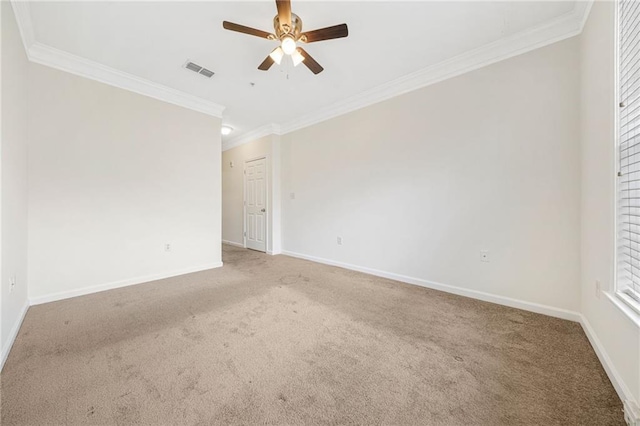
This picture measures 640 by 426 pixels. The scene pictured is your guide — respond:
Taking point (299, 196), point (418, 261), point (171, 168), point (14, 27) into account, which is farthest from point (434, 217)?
point (14, 27)

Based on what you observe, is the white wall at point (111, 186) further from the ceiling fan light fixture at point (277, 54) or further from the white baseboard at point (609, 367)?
the white baseboard at point (609, 367)

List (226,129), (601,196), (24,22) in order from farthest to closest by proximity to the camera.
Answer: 1. (226,129)
2. (24,22)
3. (601,196)

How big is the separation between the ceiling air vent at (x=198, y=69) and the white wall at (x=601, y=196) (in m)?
3.61

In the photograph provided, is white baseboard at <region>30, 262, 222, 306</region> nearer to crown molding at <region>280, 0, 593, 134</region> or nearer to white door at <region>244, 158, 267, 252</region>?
white door at <region>244, 158, 267, 252</region>

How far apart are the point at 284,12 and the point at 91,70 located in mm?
2662

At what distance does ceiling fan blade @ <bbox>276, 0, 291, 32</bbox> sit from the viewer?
168 cm

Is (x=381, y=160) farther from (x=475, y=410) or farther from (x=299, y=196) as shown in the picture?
(x=475, y=410)

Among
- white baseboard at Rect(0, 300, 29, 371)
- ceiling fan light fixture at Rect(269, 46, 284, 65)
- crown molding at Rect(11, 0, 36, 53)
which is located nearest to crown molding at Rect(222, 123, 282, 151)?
ceiling fan light fixture at Rect(269, 46, 284, 65)

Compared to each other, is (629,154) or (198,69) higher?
(198,69)

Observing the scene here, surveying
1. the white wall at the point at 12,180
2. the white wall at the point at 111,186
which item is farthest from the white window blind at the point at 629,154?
the white wall at the point at 111,186

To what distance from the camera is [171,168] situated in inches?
136

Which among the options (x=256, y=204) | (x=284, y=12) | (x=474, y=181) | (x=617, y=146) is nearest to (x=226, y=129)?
(x=256, y=204)

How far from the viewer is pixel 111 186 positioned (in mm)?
2945

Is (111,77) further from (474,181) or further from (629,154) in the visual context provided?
(629,154)
